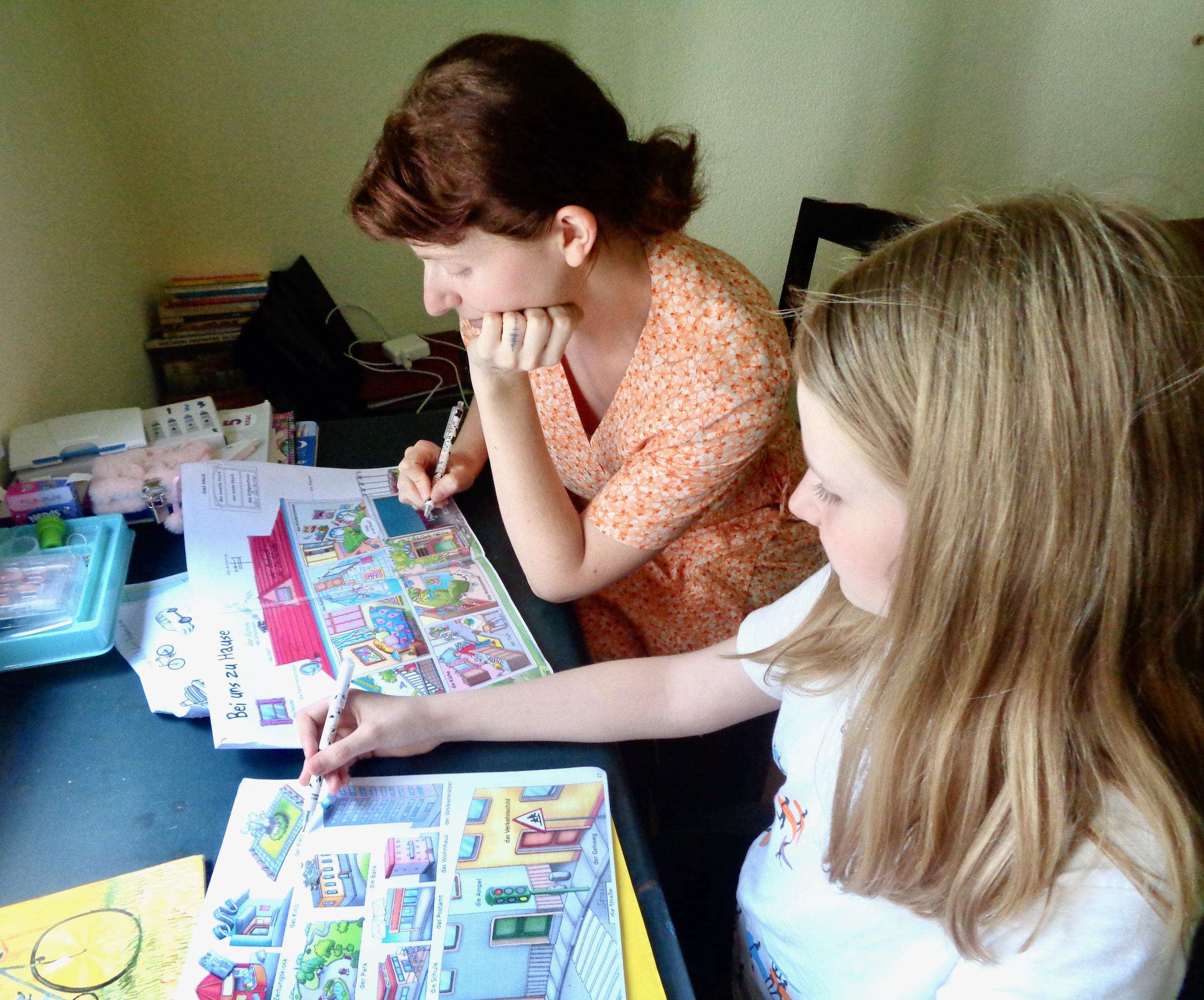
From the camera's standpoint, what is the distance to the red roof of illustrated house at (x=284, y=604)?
2.56ft

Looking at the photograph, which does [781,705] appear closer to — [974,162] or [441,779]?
[441,779]

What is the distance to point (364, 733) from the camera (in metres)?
0.67

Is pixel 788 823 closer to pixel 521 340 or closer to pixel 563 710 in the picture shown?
pixel 563 710

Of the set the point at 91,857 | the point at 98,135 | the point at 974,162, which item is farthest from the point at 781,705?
the point at 98,135

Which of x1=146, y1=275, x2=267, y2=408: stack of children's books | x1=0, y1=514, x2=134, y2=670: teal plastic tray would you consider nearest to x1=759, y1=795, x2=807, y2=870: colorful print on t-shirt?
x1=0, y1=514, x2=134, y2=670: teal plastic tray

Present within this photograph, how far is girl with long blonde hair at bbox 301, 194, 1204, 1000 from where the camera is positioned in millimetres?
430

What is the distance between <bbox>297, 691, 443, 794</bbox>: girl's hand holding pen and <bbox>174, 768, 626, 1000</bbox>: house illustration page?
2 centimetres

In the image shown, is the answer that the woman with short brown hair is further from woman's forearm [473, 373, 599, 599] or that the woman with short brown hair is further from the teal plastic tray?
the teal plastic tray

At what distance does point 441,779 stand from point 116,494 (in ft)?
2.01

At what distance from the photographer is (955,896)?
52cm

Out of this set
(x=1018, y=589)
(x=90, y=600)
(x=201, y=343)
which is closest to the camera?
(x=1018, y=589)

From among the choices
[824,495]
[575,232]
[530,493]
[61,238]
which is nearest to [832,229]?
[575,232]

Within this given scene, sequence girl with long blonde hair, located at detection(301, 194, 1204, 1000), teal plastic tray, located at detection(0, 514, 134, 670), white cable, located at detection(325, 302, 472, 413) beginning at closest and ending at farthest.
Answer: girl with long blonde hair, located at detection(301, 194, 1204, 1000)
teal plastic tray, located at detection(0, 514, 134, 670)
white cable, located at detection(325, 302, 472, 413)

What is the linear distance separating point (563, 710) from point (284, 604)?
33 centimetres
